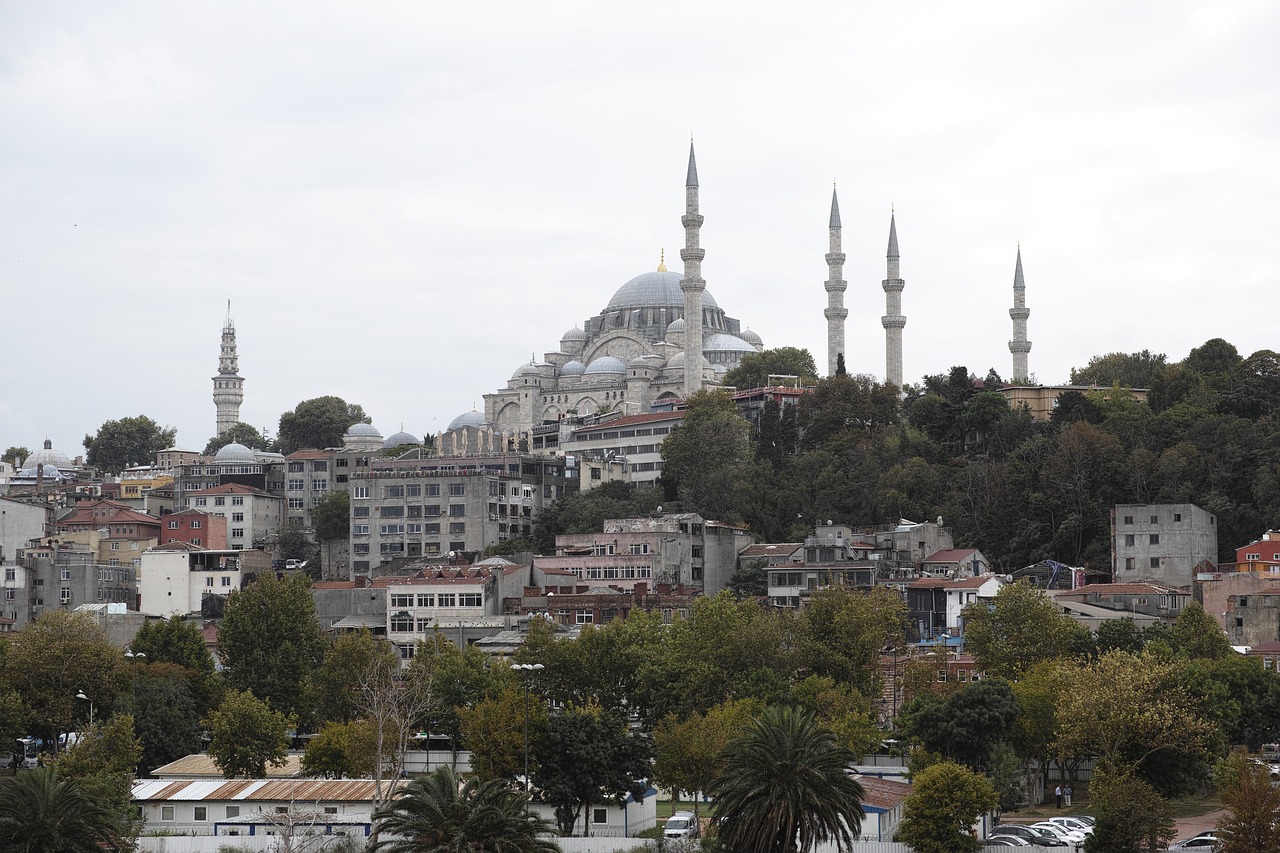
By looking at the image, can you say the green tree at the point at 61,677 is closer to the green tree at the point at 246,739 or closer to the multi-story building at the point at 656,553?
the green tree at the point at 246,739

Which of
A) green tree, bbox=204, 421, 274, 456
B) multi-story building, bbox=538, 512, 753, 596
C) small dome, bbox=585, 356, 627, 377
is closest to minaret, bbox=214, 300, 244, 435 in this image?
green tree, bbox=204, 421, 274, 456

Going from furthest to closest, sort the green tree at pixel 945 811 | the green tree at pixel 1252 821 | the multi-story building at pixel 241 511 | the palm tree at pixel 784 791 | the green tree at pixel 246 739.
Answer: the multi-story building at pixel 241 511 → the green tree at pixel 246 739 → the green tree at pixel 945 811 → the palm tree at pixel 784 791 → the green tree at pixel 1252 821

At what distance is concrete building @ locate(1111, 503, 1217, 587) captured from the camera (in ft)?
238

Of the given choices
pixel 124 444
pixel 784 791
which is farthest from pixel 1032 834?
pixel 124 444

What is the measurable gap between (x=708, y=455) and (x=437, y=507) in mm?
11869

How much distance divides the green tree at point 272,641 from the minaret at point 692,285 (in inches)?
1624

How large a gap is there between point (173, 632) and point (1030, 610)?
2641 centimetres

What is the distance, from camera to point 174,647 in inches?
2462

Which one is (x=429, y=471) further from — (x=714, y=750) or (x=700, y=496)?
(x=714, y=750)

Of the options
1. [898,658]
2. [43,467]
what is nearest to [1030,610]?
[898,658]

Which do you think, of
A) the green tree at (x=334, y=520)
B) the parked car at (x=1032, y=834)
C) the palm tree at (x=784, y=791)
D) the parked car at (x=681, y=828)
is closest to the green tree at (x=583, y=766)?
the parked car at (x=681, y=828)

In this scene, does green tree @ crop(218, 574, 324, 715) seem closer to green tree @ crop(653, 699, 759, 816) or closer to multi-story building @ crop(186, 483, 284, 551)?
green tree @ crop(653, 699, 759, 816)

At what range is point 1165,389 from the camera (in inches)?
3329

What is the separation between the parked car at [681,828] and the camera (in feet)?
139
